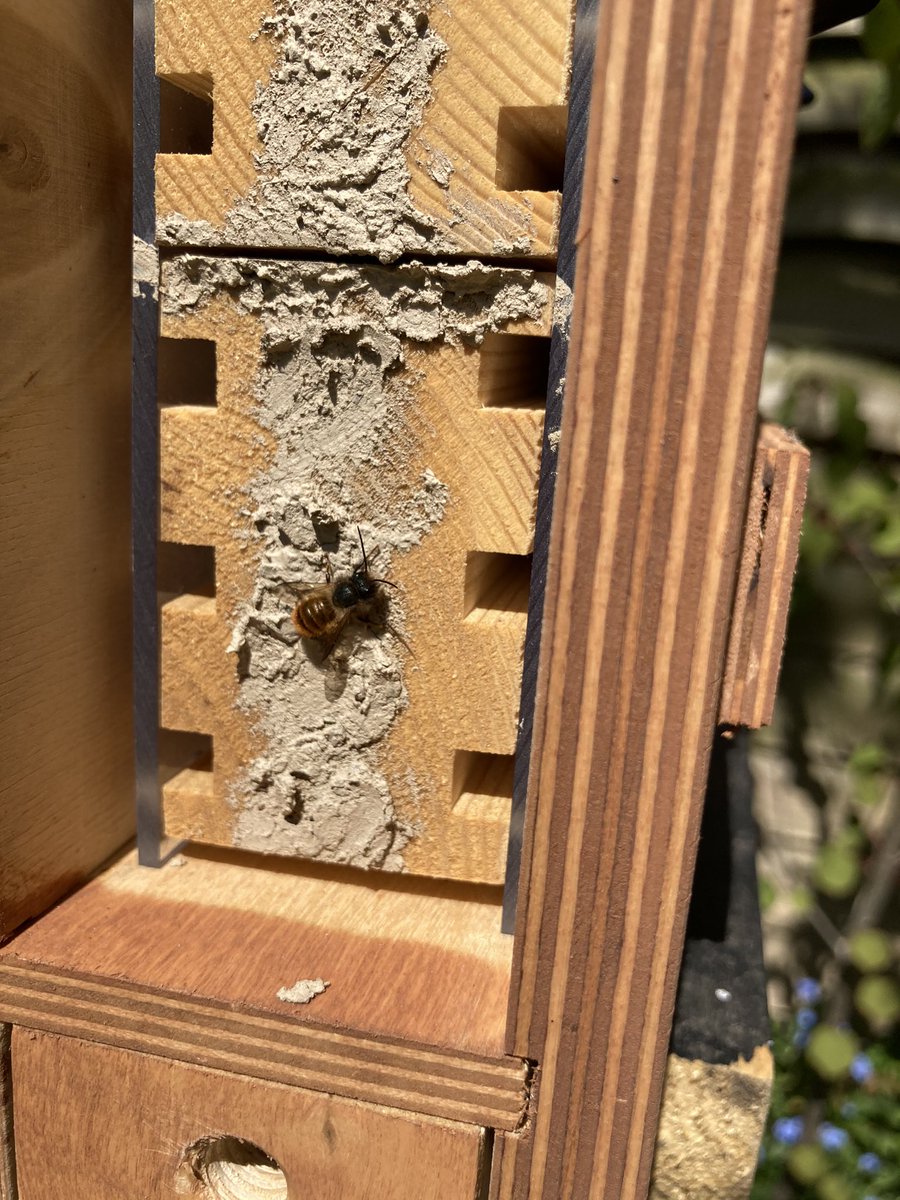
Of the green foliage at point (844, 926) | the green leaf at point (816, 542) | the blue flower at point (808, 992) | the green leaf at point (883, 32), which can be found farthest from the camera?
the blue flower at point (808, 992)

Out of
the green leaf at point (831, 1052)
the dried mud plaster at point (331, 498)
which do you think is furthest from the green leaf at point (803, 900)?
the dried mud plaster at point (331, 498)

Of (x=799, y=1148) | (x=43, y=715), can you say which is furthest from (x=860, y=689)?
(x=43, y=715)

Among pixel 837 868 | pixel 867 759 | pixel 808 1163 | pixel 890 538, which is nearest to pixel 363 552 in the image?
pixel 890 538

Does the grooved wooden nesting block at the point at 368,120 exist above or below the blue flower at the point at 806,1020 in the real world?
above

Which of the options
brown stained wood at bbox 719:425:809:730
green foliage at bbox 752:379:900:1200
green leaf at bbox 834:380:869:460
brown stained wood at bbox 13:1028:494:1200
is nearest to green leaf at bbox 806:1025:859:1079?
green foliage at bbox 752:379:900:1200

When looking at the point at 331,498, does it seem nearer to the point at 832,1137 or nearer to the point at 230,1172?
the point at 230,1172

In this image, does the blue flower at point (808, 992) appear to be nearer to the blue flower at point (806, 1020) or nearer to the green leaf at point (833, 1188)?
the blue flower at point (806, 1020)

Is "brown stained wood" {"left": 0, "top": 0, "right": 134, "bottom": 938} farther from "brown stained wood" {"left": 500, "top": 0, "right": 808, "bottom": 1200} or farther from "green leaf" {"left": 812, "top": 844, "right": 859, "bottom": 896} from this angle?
"green leaf" {"left": 812, "top": 844, "right": 859, "bottom": 896}
